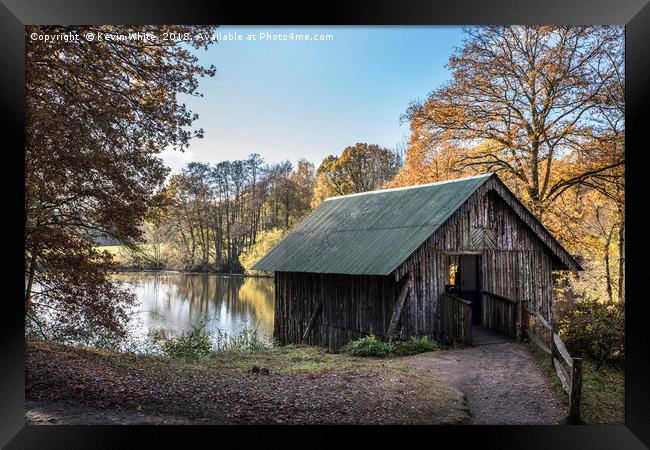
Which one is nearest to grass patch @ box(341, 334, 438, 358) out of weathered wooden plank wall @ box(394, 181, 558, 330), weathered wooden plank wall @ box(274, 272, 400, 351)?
weathered wooden plank wall @ box(274, 272, 400, 351)

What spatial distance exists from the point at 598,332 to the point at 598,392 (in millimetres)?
2200

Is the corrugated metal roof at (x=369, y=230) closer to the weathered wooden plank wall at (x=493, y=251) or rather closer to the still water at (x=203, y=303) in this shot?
the weathered wooden plank wall at (x=493, y=251)

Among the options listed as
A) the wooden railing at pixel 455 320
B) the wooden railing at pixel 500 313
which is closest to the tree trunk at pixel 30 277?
the wooden railing at pixel 455 320

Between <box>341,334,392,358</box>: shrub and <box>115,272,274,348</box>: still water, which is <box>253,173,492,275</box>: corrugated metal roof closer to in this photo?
<box>341,334,392,358</box>: shrub

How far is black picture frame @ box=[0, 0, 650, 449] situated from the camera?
7.33 m

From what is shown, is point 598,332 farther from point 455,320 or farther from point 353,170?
point 353,170

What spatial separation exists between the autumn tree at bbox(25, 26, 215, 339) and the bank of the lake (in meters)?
0.88

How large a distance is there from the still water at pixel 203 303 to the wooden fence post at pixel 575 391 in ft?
32.1

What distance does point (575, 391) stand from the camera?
7.34 metres

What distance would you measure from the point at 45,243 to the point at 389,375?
6.06m

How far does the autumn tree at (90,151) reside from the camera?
27.3 feet

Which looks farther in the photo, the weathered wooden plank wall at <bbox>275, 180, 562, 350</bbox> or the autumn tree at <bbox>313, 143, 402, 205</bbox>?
the autumn tree at <bbox>313, 143, 402, 205</bbox>

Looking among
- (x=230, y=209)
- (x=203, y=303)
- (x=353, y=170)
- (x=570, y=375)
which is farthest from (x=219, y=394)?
(x=353, y=170)
